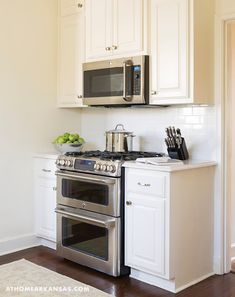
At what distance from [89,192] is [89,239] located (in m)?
0.39

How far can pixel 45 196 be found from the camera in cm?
383

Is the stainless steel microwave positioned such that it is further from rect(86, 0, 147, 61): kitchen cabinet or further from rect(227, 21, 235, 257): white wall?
rect(227, 21, 235, 257): white wall

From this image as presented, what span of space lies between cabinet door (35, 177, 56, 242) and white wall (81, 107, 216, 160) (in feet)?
2.43

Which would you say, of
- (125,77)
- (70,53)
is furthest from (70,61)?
(125,77)

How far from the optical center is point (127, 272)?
3.14 m

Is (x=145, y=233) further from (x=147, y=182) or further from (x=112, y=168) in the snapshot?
(x=112, y=168)

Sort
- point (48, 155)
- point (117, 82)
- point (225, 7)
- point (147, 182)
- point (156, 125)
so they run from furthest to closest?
point (48, 155) → point (156, 125) → point (117, 82) → point (225, 7) → point (147, 182)

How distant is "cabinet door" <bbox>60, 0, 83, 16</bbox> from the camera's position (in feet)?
12.6

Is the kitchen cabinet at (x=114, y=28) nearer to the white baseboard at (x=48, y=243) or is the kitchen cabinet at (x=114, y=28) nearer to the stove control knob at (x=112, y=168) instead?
the stove control knob at (x=112, y=168)

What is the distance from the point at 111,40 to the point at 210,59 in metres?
0.89

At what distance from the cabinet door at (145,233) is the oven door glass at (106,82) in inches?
37.9

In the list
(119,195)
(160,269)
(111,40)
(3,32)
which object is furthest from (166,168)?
(3,32)

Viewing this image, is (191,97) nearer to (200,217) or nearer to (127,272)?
(200,217)

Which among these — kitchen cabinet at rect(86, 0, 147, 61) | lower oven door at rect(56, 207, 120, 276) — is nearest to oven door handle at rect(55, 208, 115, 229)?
lower oven door at rect(56, 207, 120, 276)
